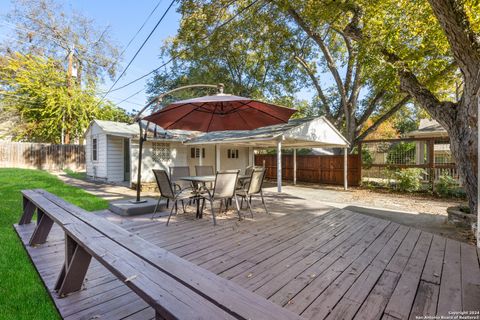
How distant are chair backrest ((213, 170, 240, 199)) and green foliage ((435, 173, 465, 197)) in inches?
353

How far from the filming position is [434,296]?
2.32 meters

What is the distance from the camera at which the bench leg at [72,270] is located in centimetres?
226

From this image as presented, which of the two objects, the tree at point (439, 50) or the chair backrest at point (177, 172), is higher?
the tree at point (439, 50)

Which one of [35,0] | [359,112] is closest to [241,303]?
[359,112]

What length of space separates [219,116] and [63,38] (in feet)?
74.5

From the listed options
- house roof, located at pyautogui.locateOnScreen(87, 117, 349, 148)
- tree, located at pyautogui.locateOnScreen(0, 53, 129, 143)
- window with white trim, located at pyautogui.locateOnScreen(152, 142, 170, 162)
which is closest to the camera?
house roof, located at pyautogui.locateOnScreen(87, 117, 349, 148)

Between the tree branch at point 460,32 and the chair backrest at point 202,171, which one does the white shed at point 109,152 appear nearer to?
the chair backrest at point 202,171

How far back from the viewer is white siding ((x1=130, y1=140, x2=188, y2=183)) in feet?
34.6

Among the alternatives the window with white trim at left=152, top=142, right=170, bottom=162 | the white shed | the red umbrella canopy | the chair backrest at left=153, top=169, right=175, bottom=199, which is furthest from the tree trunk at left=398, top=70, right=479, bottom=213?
the white shed

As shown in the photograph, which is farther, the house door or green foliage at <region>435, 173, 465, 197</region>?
the house door

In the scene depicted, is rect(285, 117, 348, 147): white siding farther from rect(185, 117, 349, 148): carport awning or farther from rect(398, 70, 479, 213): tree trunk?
rect(398, 70, 479, 213): tree trunk

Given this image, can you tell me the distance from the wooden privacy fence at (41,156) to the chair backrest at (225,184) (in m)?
18.2

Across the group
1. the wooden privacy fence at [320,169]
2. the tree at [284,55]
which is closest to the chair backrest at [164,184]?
the tree at [284,55]

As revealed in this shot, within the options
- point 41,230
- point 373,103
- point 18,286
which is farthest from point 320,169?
point 18,286
